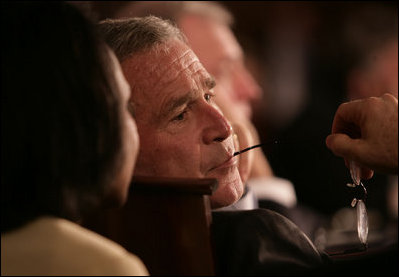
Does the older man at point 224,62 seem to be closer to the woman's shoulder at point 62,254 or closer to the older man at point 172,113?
the older man at point 172,113

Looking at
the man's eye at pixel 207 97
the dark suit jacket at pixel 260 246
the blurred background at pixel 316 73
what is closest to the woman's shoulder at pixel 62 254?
the dark suit jacket at pixel 260 246

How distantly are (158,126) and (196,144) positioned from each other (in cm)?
9

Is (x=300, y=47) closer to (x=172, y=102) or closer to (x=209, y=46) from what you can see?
(x=209, y=46)

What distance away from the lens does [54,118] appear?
0.94 meters

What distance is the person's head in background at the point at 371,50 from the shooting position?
12.7ft

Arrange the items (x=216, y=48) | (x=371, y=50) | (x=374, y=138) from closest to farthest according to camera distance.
A: (x=374, y=138)
(x=216, y=48)
(x=371, y=50)

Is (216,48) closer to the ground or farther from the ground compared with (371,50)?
farther from the ground

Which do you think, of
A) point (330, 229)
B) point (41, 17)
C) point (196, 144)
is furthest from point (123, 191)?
point (330, 229)

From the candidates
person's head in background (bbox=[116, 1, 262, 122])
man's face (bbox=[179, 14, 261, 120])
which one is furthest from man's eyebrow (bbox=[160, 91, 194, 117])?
man's face (bbox=[179, 14, 261, 120])

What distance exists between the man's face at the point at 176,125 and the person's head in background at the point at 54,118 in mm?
483

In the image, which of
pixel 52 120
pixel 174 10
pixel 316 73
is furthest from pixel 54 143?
pixel 316 73

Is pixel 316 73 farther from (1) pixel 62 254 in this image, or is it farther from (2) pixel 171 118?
(1) pixel 62 254

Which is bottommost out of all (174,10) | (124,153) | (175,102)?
(174,10)

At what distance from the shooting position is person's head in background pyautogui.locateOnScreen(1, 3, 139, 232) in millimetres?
943
